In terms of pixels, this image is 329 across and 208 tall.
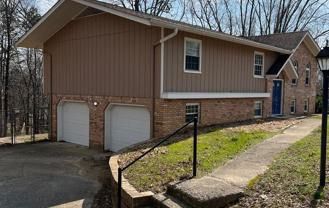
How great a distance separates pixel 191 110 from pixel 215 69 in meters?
2.12

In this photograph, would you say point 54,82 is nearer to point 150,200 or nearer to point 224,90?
point 224,90

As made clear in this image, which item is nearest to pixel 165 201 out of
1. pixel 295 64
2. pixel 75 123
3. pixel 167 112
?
pixel 167 112

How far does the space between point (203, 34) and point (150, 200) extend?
748 cm

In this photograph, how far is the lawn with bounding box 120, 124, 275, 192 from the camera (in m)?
6.21

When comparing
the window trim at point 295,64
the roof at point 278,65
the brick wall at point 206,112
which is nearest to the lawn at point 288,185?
the brick wall at point 206,112

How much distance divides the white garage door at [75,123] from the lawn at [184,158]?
20.1 ft

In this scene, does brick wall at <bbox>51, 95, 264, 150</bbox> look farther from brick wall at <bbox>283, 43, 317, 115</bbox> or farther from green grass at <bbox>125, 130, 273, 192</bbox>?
brick wall at <bbox>283, 43, 317, 115</bbox>

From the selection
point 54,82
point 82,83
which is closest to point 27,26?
point 54,82

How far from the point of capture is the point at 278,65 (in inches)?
662

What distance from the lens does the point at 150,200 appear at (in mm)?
5410

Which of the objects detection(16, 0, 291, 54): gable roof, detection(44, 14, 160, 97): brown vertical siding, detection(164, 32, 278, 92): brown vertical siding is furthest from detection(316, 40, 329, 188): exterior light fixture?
detection(44, 14, 160, 97): brown vertical siding

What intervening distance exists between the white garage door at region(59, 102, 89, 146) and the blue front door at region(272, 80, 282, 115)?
994 centimetres

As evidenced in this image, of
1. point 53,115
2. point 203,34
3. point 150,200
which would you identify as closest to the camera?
point 150,200

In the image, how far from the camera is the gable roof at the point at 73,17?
10.9 meters
